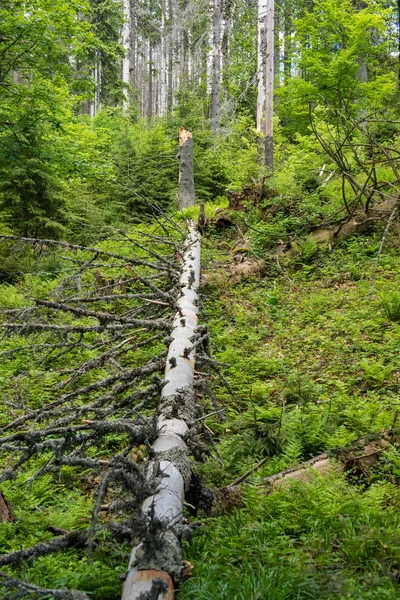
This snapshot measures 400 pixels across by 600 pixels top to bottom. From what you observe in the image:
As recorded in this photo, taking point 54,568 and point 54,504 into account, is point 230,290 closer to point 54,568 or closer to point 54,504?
point 54,504

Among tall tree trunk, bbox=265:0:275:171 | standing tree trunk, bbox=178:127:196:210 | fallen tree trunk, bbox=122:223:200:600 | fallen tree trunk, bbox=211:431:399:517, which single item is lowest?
fallen tree trunk, bbox=211:431:399:517

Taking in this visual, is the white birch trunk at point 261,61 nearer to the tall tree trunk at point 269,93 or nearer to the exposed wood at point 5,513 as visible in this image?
the tall tree trunk at point 269,93

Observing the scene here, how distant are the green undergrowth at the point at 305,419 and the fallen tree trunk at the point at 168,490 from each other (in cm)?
18

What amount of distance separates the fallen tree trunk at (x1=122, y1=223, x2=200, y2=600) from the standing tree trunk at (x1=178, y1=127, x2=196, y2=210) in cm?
812

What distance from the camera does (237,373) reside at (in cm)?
602

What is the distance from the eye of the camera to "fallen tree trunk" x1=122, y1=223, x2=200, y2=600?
2.32 meters

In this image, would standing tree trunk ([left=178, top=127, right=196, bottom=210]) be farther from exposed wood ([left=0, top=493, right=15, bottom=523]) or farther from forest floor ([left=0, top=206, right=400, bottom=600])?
exposed wood ([left=0, top=493, right=15, bottom=523])

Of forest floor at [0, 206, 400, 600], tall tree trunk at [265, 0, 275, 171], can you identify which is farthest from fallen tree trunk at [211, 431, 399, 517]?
tall tree trunk at [265, 0, 275, 171]

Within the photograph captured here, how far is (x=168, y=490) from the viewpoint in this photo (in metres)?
2.88

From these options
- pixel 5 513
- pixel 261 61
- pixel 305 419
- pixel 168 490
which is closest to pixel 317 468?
pixel 305 419

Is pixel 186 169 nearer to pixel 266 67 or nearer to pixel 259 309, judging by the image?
pixel 266 67

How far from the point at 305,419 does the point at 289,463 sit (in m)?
0.75

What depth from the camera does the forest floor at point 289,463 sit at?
8.30 feet

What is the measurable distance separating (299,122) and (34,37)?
44.8ft
